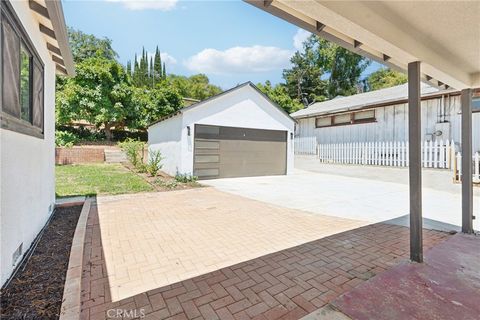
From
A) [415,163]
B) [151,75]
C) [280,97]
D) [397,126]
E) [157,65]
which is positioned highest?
[157,65]

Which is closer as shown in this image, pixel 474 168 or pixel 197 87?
pixel 474 168

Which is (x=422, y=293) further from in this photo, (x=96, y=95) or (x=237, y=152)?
(x=96, y=95)

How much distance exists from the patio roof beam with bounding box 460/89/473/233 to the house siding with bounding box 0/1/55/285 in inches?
252

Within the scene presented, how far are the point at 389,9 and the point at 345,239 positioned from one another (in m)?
3.20

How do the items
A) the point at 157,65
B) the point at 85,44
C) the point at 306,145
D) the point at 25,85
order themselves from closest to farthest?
the point at 25,85 → the point at 306,145 → the point at 85,44 → the point at 157,65

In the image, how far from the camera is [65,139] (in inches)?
709

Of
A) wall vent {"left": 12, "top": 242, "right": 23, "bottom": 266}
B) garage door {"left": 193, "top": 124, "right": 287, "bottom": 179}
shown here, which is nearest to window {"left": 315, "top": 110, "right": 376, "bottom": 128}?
garage door {"left": 193, "top": 124, "right": 287, "bottom": 179}

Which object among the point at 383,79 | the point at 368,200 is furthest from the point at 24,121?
the point at 383,79

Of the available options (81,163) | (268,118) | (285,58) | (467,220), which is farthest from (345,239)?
(285,58)

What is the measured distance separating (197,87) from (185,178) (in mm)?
32792

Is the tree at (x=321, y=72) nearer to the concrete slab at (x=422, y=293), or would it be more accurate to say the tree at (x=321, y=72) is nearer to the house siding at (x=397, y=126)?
the house siding at (x=397, y=126)

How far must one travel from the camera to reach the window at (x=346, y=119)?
1292 cm

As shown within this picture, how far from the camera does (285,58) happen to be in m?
34.6

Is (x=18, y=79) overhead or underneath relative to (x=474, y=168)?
overhead
